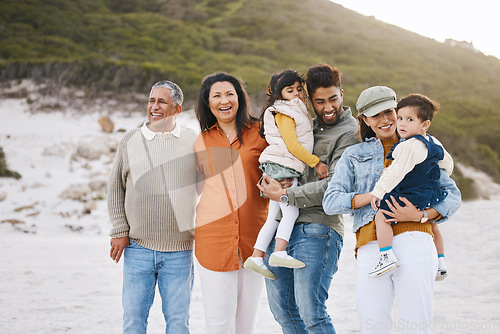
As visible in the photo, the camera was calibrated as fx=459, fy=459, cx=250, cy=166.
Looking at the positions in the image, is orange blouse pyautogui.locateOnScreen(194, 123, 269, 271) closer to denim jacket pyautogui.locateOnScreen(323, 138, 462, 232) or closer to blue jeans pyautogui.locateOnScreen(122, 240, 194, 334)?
blue jeans pyautogui.locateOnScreen(122, 240, 194, 334)

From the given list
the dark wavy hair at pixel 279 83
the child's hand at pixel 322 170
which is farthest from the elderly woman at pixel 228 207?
the child's hand at pixel 322 170

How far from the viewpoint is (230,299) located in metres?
2.71

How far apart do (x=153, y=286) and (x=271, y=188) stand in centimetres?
99

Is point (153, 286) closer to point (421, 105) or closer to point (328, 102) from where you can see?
point (328, 102)

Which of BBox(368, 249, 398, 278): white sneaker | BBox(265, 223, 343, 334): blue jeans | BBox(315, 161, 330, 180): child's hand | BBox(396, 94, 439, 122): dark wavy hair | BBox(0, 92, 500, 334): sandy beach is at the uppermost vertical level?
BBox(396, 94, 439, 122): dark wavy hair

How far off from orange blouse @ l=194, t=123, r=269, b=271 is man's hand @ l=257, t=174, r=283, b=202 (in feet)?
0.47

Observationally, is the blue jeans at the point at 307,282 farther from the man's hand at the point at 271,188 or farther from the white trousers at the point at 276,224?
the man's hand at the point at 271,188

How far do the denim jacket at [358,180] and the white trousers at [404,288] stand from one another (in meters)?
0.21

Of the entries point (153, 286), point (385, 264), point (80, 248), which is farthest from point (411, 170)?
point (80, 248)

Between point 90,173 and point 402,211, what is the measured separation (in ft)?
45.7

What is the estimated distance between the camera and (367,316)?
2090 mm

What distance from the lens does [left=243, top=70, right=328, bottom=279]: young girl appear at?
2594mm

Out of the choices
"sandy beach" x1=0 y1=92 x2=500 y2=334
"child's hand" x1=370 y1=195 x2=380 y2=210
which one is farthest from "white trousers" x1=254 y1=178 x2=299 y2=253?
"sandy beach" x1=0 y1=92 x2=500 y2=334

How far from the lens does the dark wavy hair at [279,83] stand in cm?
283
